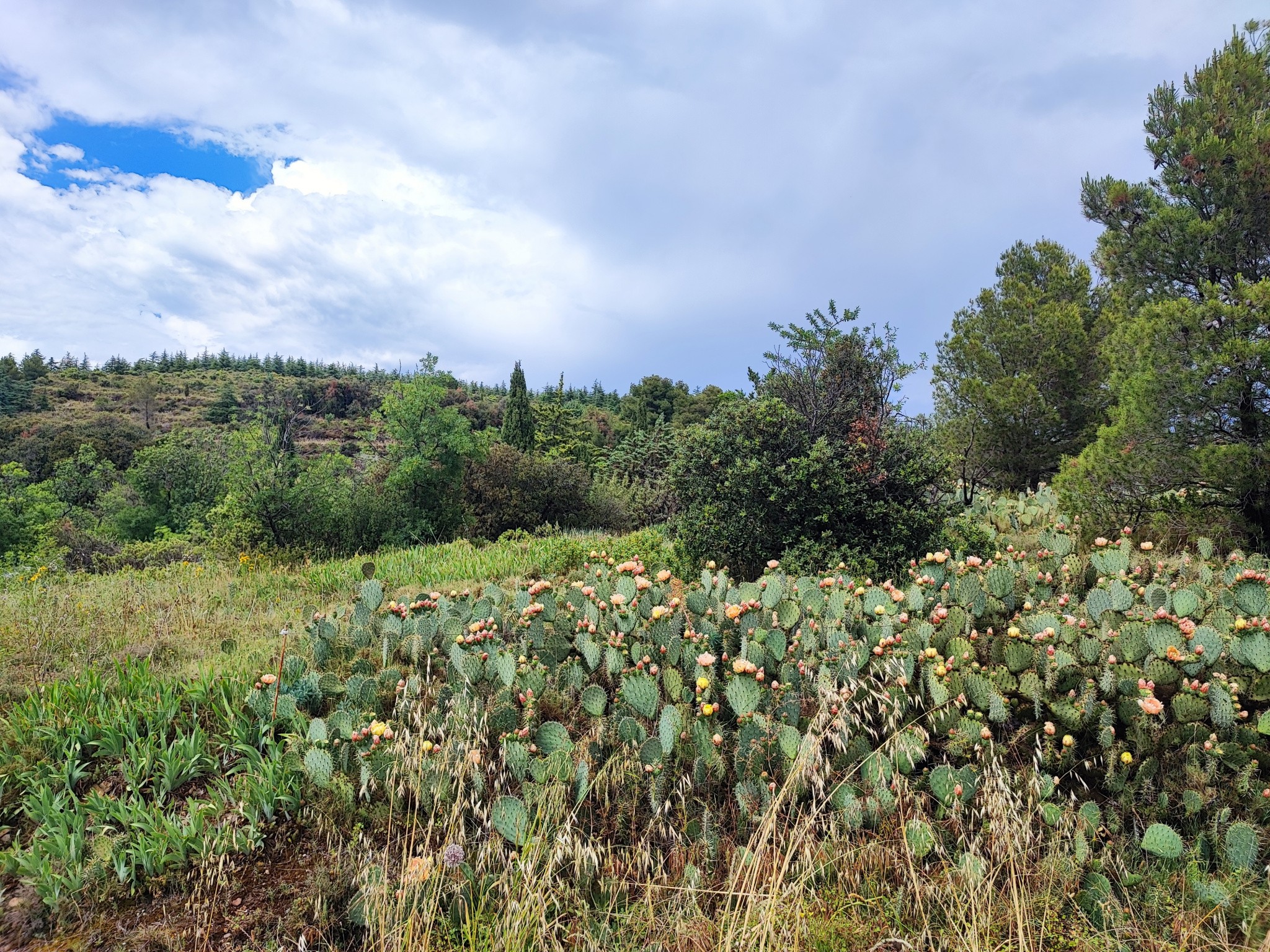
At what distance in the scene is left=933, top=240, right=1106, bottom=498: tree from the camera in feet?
40.1

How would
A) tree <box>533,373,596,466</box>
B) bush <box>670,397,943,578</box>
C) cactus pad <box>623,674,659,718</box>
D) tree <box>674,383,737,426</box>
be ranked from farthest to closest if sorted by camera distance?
tree <box>674,383,737,426</box> → tree <box>533,373,596,466</box> → bush <box>670,397,943,578</box> → cactus pad <box>623,674,659,718</box>

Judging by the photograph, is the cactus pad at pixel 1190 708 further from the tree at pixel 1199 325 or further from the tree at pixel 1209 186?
the tree at pixel 1209 186

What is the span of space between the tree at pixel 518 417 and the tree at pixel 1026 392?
14.2 m

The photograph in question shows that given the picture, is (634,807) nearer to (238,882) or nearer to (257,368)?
(238,882)

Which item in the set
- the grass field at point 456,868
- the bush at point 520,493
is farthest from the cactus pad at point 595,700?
the bush at point 520,493

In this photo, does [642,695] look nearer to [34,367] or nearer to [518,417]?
[518,417]

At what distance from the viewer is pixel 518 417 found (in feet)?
74.4

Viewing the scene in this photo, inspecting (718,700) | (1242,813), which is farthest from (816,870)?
(1242,813)

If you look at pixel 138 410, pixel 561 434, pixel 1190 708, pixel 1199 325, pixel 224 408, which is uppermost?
pixel 224 408

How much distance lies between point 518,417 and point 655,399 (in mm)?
16679

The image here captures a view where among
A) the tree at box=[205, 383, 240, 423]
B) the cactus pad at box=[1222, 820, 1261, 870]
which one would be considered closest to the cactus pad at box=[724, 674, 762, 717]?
the cactus pad at box=[1222, 820, 1261, 870]

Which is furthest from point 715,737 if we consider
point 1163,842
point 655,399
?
point 655,399

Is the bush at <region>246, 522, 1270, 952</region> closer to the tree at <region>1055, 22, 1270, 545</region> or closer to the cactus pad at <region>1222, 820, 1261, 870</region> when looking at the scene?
the cactus pad at <region>1222, 820, 1261, 870</region>

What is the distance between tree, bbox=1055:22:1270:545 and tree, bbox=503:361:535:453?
57.3 ft
